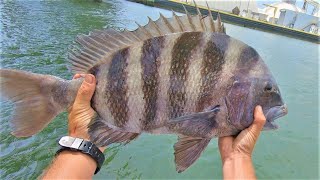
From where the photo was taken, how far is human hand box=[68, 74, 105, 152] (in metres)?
1.74

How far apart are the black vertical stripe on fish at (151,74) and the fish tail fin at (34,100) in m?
0.46

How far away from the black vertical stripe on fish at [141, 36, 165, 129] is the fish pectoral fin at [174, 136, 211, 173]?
0.21 meters

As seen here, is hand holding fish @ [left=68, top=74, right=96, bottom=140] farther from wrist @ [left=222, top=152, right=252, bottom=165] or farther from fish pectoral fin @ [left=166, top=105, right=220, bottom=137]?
wrist @ [left=222, top=152, right=252, bottom=165]

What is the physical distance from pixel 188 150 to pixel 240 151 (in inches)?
10.8

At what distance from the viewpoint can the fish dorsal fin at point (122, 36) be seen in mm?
1675

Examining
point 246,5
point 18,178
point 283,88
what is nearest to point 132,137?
point 18,178

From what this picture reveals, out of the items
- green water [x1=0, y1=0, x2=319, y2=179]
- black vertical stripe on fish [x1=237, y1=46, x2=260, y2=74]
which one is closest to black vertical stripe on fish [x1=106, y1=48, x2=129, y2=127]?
black vertical stripe on fish [x1=237, y1=46, x2=260, y2=74]

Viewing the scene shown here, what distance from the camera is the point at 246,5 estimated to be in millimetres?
48594

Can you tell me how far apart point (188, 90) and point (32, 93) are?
839 millimetres

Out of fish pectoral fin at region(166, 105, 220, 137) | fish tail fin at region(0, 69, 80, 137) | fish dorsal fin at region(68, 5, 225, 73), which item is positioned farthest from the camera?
fish tail fin at region(0, 69, 80, 137)

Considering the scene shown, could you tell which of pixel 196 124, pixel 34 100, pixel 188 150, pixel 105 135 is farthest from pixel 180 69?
pixel 34 100

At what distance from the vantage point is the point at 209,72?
162cm

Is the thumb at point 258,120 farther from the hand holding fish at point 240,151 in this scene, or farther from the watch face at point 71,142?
the watch face at point 71,142

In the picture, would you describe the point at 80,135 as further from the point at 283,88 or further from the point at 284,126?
the point at 283,88
